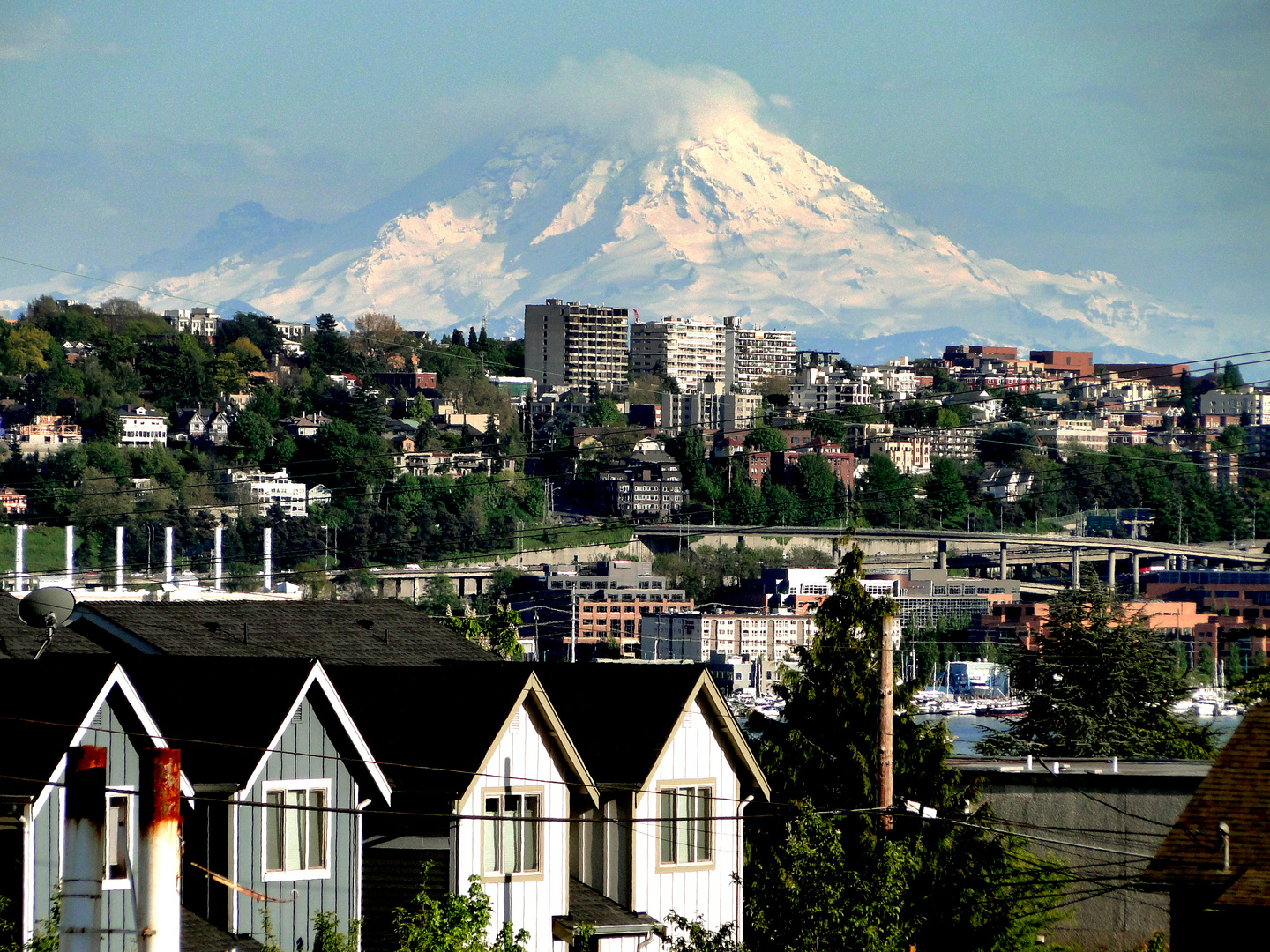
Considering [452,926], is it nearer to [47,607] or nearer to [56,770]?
[56,770]

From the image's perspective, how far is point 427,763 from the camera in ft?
58.7

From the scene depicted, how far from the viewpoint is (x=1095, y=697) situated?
1645 inches

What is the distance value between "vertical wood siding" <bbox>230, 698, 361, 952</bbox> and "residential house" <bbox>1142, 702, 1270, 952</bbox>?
7588 millimetres

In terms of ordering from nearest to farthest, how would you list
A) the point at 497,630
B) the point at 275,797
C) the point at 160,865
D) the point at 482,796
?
the point at 160,865
the point at 275,797
the point at 482,796
the point at 497,630

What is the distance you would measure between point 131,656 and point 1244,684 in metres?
12.4

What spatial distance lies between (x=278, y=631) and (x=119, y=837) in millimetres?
6623

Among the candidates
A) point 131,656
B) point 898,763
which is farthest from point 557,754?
point 898,763

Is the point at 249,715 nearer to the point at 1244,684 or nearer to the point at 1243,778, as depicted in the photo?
the point at 1243,778

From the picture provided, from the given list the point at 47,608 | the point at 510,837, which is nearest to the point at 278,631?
the point at 47,608

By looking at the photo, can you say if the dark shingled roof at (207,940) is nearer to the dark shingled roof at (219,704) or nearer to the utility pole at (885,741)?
the dark shingled roof at (219,704)

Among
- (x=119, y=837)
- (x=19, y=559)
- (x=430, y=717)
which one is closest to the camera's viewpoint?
(x=119, y=837)

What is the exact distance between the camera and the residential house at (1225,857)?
17.0 metres

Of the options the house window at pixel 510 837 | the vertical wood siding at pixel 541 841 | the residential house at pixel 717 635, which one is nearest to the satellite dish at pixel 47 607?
the vertical wood siding at pixel 541 841

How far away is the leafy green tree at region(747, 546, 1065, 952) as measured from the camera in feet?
58.7
